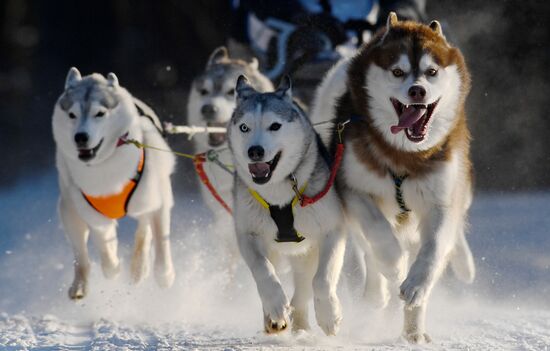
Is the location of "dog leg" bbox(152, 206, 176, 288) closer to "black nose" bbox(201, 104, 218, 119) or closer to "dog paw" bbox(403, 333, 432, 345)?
"black nose" bbox(201, 104, 218, 119)

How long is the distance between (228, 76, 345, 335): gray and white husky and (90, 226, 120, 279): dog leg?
3.00ft

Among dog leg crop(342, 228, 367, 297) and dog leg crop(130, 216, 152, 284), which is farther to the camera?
dog leg crop(130, 216, 152, 284)

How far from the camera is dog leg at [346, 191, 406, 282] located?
2.92 meters

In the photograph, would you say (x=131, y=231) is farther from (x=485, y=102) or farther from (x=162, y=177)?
(x=485, y=102)

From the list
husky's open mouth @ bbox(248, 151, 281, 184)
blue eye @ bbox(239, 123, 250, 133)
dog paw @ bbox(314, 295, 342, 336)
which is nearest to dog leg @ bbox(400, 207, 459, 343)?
dog paw @ bbox(314, 295, 342, 336)

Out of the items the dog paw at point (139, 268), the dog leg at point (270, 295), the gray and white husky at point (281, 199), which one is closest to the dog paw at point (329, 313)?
the gray and white husky at point (281, 199)

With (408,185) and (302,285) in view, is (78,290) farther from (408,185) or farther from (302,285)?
(408,185)

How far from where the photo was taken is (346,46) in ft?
20.7

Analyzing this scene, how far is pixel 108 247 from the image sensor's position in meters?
3.80

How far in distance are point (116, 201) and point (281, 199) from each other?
3.20 ft

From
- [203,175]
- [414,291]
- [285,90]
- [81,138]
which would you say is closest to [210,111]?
[203,175]

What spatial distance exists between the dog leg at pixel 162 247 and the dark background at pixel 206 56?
Answer: 318 cm

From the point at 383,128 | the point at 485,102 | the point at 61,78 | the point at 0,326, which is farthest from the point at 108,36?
the point at 383,128

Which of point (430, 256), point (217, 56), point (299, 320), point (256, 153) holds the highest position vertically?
point (217, 56)
